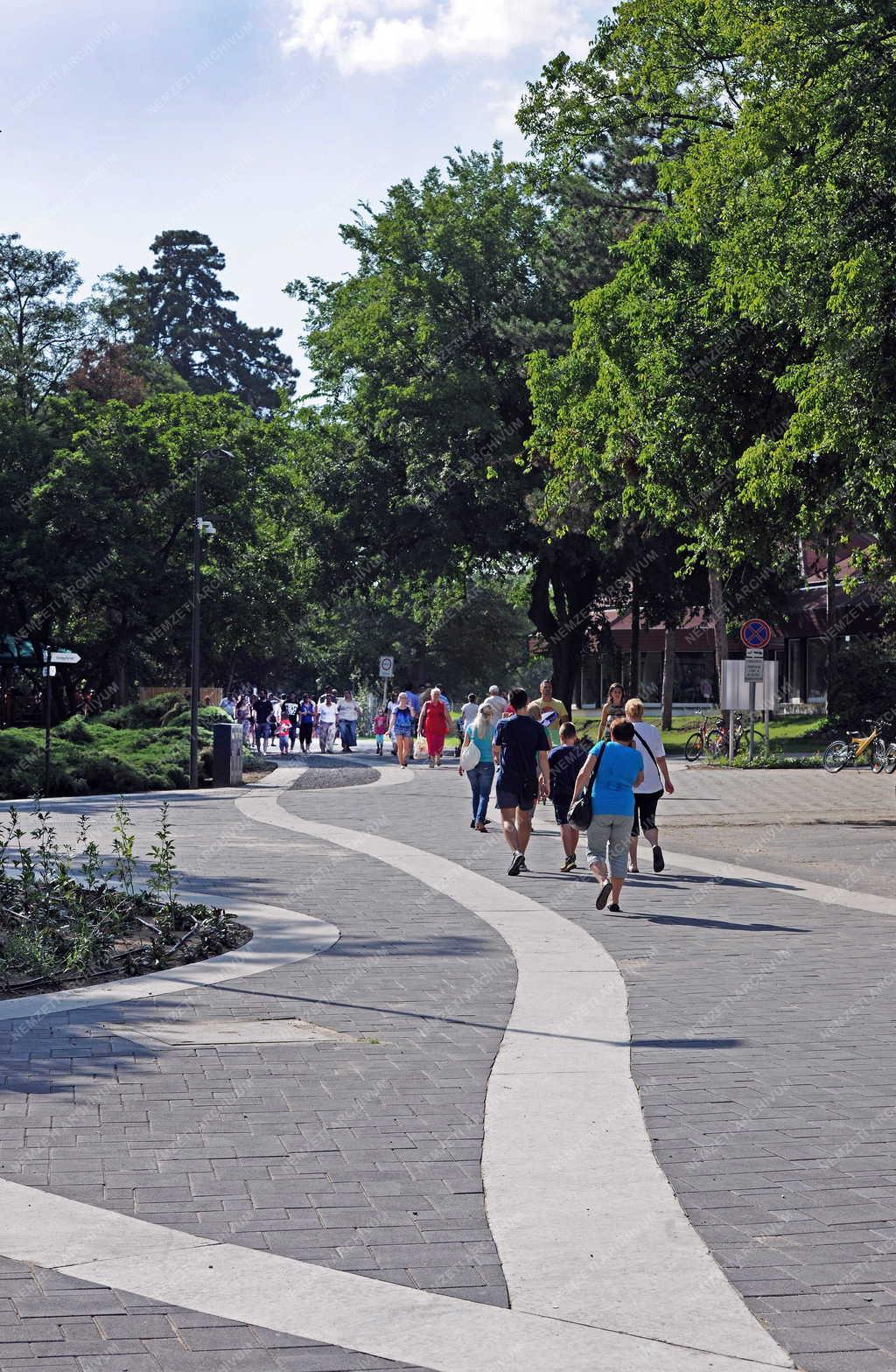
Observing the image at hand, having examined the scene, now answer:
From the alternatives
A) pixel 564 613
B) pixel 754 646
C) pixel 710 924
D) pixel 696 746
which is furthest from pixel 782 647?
pixel 710 924

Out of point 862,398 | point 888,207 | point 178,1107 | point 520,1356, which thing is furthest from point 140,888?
point 888,207

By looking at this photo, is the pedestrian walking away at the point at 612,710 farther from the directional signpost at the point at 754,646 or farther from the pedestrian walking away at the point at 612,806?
the directional signpost at the point at 754,646

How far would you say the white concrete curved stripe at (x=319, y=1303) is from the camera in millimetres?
3934

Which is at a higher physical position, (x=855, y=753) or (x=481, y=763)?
(x=481, y=763)

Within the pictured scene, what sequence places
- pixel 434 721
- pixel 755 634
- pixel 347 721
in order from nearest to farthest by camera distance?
pixel 755 634 → pixel 434 721 → pixel 347 721

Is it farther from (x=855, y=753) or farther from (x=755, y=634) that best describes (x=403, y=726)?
(x=855, y=753)

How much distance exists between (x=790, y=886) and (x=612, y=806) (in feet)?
9.02

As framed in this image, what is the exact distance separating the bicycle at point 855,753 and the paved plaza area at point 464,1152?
22.0m

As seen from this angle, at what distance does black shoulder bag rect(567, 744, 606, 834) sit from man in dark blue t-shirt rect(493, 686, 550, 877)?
2.11 metres

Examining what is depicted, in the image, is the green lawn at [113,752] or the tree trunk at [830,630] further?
the tree trunk at [830,630]

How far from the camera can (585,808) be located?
13.0 meters

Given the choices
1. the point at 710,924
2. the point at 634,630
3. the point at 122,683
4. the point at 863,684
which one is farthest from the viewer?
the point at 634,630

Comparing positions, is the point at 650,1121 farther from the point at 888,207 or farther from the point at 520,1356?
the point at 888,207

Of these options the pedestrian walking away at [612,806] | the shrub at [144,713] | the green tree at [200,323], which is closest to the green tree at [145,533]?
the shrub at [144,713]
